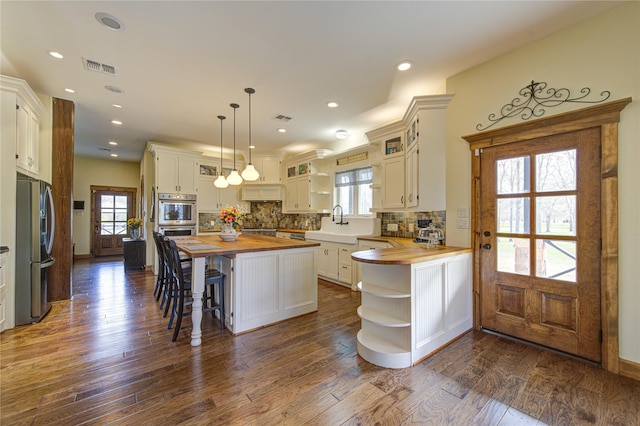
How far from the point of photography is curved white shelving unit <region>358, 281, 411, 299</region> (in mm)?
2230

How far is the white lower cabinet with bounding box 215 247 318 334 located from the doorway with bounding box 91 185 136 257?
6694mm

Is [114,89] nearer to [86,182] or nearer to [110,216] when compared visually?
[86,182]

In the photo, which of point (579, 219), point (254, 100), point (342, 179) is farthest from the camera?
point (342, 179)

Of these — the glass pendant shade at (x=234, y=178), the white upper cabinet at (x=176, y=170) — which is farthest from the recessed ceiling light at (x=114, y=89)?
the white upper cabinet at (x=176, y=170)

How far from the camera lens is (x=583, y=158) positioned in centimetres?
224

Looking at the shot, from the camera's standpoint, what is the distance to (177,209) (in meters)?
5.65

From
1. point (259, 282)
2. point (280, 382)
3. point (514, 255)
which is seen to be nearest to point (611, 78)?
point (514, 255)

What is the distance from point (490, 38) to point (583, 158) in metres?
1.33

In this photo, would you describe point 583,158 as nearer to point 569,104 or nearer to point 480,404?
point 569,104

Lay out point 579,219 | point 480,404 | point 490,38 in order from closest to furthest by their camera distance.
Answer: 1. point 480,404
2. point 579,219
3. point 490,38

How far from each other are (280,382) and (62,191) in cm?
418

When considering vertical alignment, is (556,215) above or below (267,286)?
above

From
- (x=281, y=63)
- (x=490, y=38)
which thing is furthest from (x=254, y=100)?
(x=490, y=38)

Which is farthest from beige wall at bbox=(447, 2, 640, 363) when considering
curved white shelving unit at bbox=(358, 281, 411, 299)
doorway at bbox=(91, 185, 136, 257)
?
doorway at bbox=(91, 185, 136, 257)
